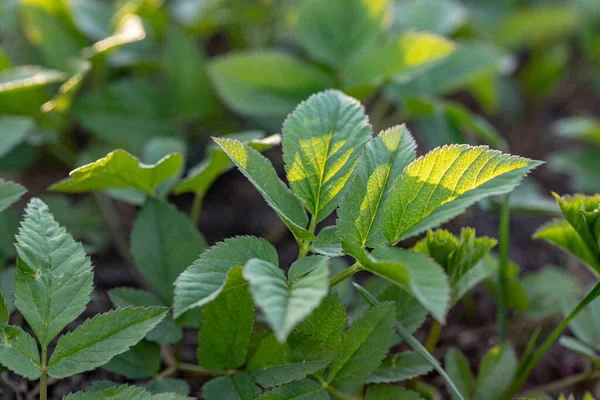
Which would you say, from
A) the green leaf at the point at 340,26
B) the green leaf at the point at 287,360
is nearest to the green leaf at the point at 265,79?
the green leaf at the point at 340,26

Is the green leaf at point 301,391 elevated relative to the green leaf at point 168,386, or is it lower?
elevated

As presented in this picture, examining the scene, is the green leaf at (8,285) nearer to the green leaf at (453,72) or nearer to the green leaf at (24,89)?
the green leaf at (24,89)

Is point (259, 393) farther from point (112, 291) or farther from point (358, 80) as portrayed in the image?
point (358, 80)

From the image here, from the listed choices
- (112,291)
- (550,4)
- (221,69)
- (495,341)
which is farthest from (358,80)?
(550,4)

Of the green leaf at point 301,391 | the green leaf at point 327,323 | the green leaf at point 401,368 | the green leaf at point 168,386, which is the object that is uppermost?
the green leaf at point 327,323

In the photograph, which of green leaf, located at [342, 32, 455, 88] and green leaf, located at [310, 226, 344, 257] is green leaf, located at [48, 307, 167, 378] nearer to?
green leaf, located at [310, 226, 344, 257]

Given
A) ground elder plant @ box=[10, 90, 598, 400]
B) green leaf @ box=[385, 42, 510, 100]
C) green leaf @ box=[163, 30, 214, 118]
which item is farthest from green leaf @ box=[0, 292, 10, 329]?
green leaf @ box=[385, 42, 510, 100]

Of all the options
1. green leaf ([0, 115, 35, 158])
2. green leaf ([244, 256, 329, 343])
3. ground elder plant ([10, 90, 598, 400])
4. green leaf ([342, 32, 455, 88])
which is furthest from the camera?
green leaf ([342, 32, 455, 88])
